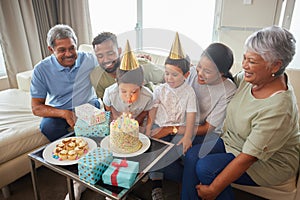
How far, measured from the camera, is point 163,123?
50.1 inches

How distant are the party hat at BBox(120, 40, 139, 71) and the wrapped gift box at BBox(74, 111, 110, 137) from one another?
33cm

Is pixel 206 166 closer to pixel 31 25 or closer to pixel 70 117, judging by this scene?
pixel 70 117

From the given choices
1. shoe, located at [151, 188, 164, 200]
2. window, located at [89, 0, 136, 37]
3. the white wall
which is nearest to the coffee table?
shoe, located at [151, 188, 164, 200]

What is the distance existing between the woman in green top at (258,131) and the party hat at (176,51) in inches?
11.3

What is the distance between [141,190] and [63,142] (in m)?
0.69

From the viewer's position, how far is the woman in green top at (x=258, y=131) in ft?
3.36

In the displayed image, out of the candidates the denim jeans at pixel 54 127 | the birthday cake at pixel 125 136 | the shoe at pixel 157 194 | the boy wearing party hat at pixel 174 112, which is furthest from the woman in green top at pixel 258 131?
the denim jeans at pixel 54 127

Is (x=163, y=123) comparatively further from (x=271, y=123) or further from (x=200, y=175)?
(x=271, y=123)

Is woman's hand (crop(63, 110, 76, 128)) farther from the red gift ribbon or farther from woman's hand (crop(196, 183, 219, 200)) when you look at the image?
woman's hand (crop(196, 183, 219, 200))

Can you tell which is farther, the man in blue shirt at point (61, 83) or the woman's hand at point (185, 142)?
the man in blue shirt at point (61, 83)

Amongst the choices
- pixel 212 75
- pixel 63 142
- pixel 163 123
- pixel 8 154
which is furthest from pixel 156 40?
pixel 8 154

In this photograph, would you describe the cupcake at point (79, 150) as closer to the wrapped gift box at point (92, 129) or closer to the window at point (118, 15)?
the wrapped gift box at point (92, 129)

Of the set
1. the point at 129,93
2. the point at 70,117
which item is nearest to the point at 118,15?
the point at 70,117

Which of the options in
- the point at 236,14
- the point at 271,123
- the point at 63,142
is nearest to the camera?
the point at 271,123
